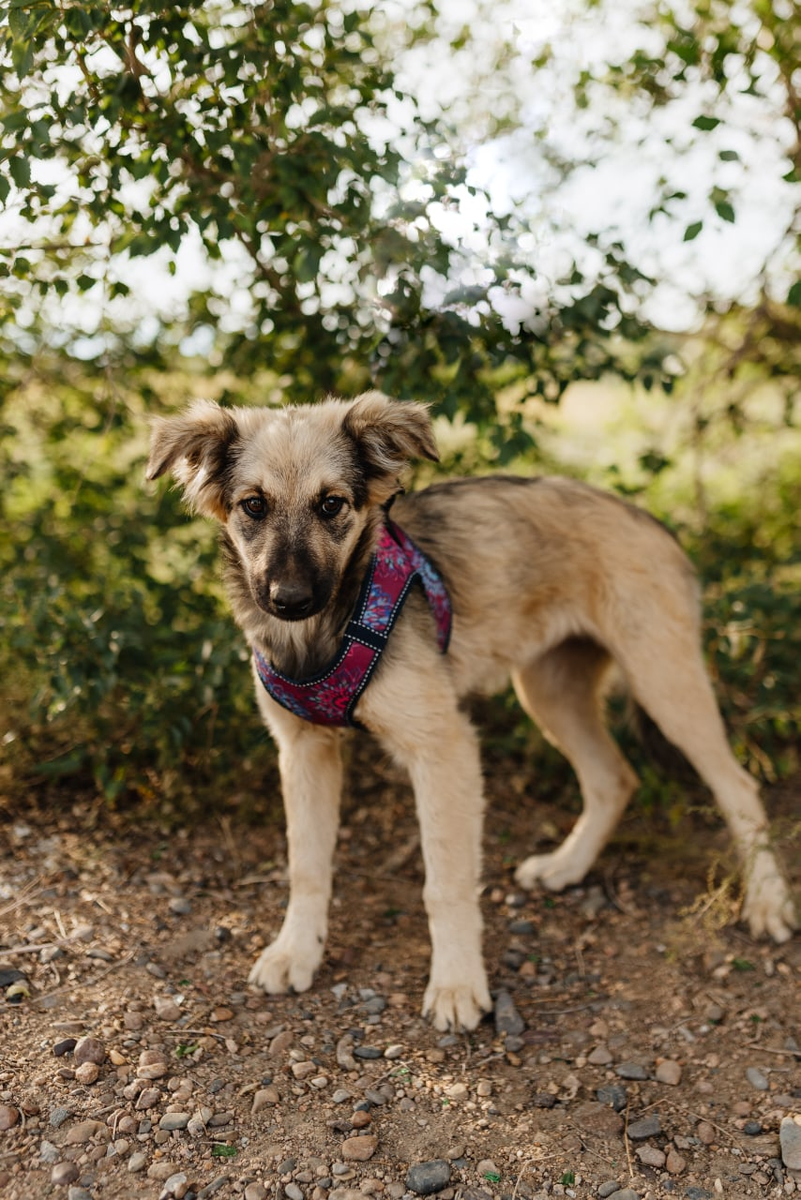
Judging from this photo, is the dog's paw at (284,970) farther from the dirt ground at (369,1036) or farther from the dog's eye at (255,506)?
the dog's eye at (255,506)

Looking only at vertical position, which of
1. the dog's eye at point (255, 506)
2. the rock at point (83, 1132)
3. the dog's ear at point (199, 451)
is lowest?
the rock at point (83, 1132)

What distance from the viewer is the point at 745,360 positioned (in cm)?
624

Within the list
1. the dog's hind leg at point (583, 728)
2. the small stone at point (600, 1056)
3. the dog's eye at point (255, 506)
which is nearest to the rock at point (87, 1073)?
the small stone at point (600, 1056)

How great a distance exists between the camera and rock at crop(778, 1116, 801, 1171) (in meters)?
2.64

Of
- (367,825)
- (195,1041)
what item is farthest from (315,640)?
(367,825)

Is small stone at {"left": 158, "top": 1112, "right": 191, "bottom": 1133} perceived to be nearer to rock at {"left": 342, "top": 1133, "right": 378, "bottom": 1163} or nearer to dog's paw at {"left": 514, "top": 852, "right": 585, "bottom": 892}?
rock at {"left": 342, "top": 1133, "right": 378, "bottom": 1163}

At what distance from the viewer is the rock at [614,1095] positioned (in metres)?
2.89

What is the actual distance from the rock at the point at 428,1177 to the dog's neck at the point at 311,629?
1451 mm

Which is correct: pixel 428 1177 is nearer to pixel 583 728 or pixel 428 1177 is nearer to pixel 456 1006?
pixel 456 1006

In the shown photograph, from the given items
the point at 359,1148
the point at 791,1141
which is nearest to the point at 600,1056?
the point at 791,1141

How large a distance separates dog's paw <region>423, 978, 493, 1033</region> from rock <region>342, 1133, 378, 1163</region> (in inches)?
24.5

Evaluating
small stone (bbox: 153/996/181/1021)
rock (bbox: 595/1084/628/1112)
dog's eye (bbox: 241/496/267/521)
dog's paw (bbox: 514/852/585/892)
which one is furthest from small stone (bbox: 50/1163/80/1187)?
dog's paw (bbox: 514/852/585/892)

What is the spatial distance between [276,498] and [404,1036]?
180 cm

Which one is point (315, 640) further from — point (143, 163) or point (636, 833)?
point (636, 833)
